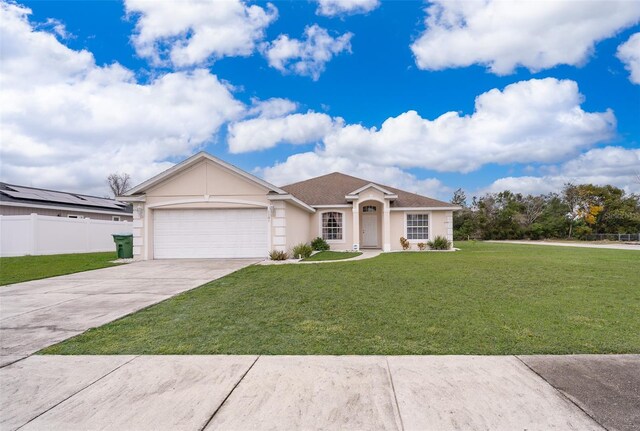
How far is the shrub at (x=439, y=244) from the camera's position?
810 inches

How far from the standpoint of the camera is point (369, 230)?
2270 centimetres

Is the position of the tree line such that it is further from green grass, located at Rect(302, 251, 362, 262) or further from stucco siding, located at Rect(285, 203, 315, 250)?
green grass, located at Rect(302, 251, 362, 262)

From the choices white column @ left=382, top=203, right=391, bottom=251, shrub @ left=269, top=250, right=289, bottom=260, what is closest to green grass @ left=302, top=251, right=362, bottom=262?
shrub @ left=269, top=250, right=289, bottom=260

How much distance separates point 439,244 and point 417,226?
1.71 m

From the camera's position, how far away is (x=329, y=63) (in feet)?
58.1

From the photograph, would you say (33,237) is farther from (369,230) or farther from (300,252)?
(369,230)

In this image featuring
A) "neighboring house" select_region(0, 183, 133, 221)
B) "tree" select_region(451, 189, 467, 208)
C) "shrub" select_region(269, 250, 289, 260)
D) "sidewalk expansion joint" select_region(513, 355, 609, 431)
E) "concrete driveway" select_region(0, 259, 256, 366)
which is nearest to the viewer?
"sidewalk expansion joint" select_region(513, 355, 609, 431)

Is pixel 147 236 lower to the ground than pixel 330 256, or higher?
higher

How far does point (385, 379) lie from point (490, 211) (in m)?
41.2

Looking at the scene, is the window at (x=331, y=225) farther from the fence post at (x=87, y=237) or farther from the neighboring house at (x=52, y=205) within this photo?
the neighboring house at (x=52, y=205)

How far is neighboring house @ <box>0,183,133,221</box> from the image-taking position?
21.2 m

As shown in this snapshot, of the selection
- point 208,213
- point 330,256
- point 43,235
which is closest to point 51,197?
point 43,235

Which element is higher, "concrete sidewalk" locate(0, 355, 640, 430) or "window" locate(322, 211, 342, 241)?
"window" locate(322, 211, 342, 241)

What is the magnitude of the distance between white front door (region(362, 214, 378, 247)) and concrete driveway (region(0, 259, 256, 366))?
12263 mm
